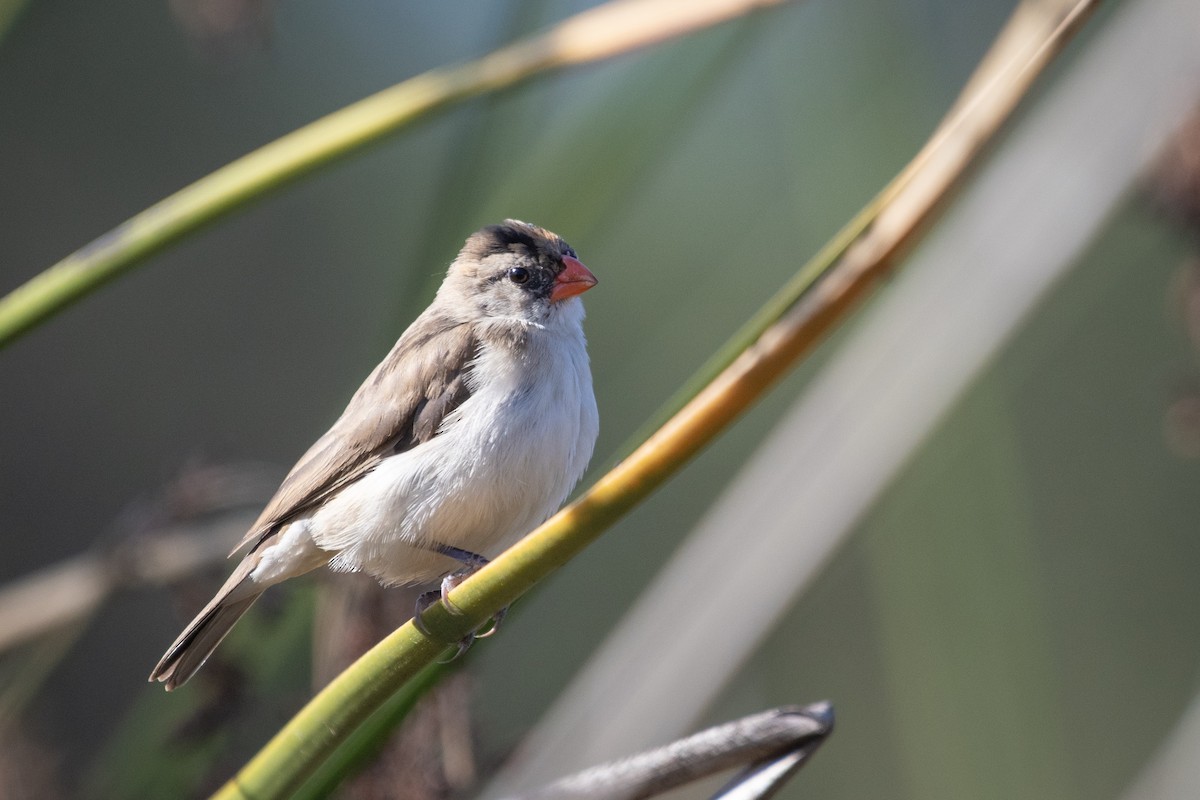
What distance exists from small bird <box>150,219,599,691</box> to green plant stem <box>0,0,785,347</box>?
0.48 m

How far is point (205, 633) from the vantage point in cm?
237

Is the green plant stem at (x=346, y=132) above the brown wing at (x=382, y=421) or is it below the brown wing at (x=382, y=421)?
above

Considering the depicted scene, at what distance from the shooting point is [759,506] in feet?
7.66

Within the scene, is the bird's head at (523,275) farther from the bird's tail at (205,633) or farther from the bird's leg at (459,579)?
the bird's tail at (205,633)

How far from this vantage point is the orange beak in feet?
8.79

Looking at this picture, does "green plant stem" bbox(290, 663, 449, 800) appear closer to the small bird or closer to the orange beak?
the small bird

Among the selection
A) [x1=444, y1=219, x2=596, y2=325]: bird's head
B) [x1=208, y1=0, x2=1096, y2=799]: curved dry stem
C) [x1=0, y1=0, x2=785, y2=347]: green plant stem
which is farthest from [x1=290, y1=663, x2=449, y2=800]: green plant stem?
[x1=444, y1=219, x2=596, y2=325]: bird's head

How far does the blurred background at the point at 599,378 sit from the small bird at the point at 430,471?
5.8 inches

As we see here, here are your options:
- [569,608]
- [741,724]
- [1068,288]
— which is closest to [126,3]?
[569,608]

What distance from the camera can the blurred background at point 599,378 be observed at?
8.43ft

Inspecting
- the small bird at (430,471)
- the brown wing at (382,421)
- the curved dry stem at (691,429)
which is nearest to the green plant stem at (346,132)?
the small bird at (430,471)

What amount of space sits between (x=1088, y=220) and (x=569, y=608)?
4.65 m

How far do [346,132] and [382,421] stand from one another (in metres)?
0.72

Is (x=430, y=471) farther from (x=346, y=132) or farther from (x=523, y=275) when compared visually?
(x=346, y=132)
